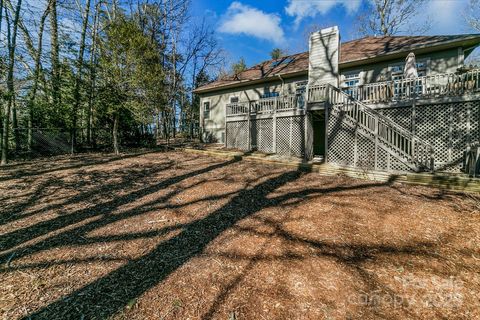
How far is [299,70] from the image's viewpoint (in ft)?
43.5

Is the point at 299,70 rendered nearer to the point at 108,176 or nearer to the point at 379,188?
the point at 379,188

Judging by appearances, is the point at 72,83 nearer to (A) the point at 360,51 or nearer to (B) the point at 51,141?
(B) the point at 51,141

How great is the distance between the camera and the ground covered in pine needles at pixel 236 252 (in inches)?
102

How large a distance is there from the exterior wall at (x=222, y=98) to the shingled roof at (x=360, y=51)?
0.60 m

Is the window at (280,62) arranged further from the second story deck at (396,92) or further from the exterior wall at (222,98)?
the second story deck at (396,92)

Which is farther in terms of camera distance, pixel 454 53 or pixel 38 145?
pixel 38 145

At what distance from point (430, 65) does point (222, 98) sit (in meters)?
12.1

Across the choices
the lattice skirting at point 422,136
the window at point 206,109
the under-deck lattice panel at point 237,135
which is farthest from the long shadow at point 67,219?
the window at point 206,109

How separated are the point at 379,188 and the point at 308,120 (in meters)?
4.31

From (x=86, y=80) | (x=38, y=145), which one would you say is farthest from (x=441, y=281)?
(x=38, y=145)

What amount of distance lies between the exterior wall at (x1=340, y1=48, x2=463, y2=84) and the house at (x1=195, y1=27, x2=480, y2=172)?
33 mm

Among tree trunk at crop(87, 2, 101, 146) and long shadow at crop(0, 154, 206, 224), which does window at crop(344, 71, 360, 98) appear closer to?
long shadow at crop(0, 154, 206, 224)

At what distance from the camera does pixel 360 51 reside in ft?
40.4

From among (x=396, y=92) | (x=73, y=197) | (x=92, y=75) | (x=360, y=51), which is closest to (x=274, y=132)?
(x=396, y=92)
